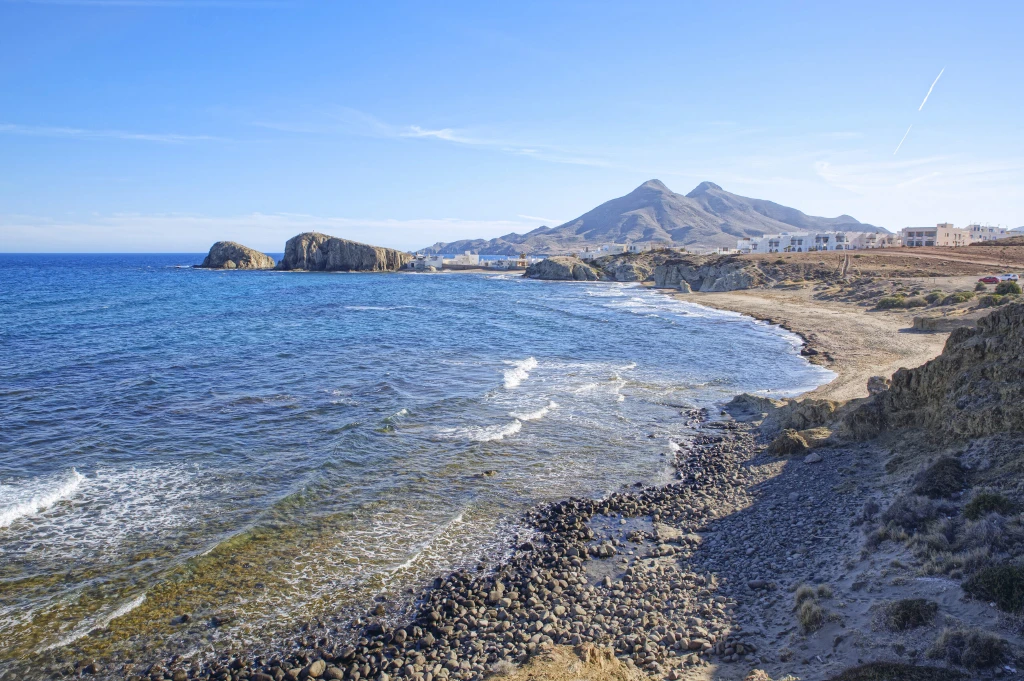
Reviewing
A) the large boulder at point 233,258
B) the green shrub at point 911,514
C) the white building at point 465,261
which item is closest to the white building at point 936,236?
the white building at point 465,261

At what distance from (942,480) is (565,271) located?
122 metres

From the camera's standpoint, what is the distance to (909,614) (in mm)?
8430

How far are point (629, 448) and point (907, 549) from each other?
10.4m

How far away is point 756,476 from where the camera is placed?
17.1m

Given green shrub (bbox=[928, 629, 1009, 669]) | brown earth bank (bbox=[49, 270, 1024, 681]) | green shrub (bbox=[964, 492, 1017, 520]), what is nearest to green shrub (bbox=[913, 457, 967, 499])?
brown earth bank (bbox=[49, 270, 1024, 681])

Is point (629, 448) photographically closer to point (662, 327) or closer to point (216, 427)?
point (216, 427)

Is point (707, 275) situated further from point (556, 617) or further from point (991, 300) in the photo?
point (556, 617)

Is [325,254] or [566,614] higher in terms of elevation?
[325,254]

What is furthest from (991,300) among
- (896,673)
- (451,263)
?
(451,263)

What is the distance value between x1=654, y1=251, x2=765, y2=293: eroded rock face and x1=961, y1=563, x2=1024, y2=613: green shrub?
82781mm

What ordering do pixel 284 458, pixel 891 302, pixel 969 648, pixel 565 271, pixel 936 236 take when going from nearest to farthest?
pixel 969 648 < pixel 284 458 < pixel 891 302 < pixel 936 236 < pixel 565 271

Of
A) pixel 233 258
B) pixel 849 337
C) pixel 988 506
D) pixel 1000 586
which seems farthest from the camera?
pixel 233 258

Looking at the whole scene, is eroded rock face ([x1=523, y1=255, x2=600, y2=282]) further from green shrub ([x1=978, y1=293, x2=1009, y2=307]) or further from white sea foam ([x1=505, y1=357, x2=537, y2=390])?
white sea foam ([x1=505, y1=357, x2=537, y2=390])

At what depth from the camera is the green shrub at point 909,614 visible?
8320mm
